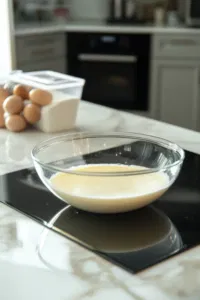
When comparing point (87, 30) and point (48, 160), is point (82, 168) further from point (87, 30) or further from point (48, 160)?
point (87, 30)

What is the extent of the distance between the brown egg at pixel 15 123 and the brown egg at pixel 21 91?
0.06 metres

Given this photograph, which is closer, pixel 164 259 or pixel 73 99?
pixel 164 259

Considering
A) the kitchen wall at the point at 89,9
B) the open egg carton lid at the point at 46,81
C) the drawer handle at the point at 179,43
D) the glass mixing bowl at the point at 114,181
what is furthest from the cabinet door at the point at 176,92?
the glass mixing bowl at the point at 114,181

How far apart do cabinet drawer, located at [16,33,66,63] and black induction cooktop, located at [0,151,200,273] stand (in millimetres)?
2424

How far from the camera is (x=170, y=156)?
113 centimetres

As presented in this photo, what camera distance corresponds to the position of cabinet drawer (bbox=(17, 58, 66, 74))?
3.52 m

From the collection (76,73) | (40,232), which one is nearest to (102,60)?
(76,73)

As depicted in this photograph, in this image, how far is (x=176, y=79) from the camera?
363cm

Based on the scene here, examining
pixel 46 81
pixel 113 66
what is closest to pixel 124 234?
pixel 46 81

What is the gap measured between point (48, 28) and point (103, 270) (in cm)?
300

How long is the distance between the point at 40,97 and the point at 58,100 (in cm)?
5

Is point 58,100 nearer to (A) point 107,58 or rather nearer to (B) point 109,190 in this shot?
(B) point 109,190

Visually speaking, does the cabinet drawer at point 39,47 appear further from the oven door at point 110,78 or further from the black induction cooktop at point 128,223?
the black induction cooktop at point 128,223

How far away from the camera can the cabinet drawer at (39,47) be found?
345 cm
